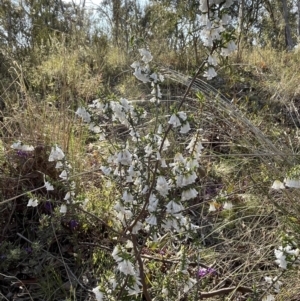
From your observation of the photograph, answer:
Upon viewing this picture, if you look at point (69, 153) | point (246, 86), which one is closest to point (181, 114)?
point (69, 153)

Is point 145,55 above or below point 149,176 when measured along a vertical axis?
above

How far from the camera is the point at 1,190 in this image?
2.39 meters

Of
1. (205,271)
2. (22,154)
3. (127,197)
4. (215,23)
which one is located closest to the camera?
(215,23)

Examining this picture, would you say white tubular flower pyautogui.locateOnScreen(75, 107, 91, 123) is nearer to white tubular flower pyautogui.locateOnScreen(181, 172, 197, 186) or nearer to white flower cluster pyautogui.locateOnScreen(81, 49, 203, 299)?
white flower cluster pyautogui.locateOnScreen(81, 49, 203, 299)

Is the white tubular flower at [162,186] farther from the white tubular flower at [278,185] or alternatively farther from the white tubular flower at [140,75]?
the white tubular flower at [278,185]

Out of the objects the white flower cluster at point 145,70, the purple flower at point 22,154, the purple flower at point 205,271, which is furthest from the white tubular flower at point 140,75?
the purple flower at point 22,154

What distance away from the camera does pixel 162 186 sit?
1.40m

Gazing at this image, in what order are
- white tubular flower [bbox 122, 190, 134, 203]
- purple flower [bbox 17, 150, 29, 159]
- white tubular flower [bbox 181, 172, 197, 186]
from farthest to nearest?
purple flower [bbox 17, 150, 29, 159] → white tubular flower [bbox 122, 190, 134, 203] → white tubular flower [bbox 181, 172, 197, 186]

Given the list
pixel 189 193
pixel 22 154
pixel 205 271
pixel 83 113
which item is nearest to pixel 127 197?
pixel 189 193

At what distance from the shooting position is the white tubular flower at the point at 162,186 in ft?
4.58

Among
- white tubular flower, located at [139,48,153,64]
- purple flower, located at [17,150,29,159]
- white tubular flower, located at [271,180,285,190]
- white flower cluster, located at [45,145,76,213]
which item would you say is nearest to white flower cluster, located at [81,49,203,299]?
white tubular flower, located at [139,48,153,64]

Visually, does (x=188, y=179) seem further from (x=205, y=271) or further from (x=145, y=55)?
(x=205, y=271)

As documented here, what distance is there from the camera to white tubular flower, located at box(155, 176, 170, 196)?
140 cm

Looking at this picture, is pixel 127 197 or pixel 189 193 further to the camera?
pixel 127 197
